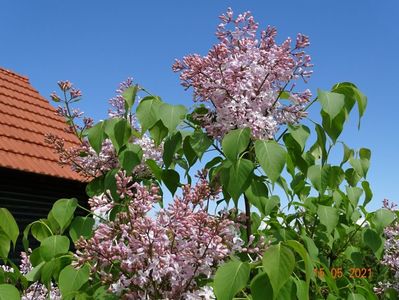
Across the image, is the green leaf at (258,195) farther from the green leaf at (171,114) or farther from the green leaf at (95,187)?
the green leaf at (95,187)

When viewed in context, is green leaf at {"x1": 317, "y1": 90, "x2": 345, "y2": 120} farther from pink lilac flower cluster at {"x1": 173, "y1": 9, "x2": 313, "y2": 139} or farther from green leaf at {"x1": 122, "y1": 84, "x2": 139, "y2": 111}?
green leaf at {"x1": 122, "y1": 84, "x2": 139, "y2": 111}

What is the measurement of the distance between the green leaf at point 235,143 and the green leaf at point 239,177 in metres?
0.05

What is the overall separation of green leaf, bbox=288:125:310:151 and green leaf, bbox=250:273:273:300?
589 millimetres

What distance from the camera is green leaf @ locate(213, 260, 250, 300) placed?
1.51 meters

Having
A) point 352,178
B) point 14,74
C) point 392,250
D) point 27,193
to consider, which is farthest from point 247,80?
point 14,74

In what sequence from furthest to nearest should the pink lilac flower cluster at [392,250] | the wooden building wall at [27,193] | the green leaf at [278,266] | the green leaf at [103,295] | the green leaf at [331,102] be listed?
1. the wooden building wall at [27,193]
2. the pink lilac flower cluster at [392,250]
3. the green leaf at [331,102]
4. the green leaf at [103,295]
5. the green leaf at [278,266]

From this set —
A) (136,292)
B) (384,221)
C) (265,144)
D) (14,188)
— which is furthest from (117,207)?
(14,188)

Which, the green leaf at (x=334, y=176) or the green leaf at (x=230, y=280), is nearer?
the green leaf at (x=230, y=280)

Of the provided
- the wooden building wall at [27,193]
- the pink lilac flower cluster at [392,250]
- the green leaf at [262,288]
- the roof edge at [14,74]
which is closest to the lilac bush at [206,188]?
the green leaf at [262,288]

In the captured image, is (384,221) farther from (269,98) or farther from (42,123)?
(42,123)

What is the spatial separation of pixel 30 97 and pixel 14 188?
122 inches

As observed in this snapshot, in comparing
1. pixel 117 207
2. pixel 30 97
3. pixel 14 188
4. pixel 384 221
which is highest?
pixel 30 97

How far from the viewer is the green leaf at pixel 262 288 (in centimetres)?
157

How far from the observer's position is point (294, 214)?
11.4ft
